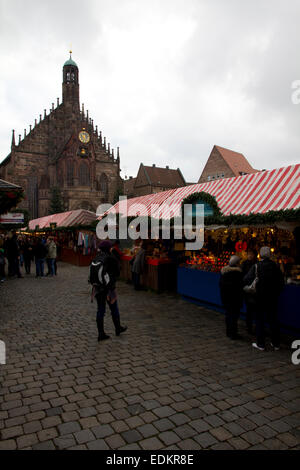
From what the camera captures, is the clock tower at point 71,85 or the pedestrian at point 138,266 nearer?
the pedestrian at point 138,266

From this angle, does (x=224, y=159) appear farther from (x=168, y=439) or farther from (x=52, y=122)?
(x=168, y=439)

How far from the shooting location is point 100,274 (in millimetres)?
5402

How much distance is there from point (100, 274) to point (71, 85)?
55.6 metres

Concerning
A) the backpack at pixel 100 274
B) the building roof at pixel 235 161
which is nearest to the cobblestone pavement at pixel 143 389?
the backpack at pixel 100 274

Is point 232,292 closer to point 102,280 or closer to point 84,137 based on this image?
point 102,280

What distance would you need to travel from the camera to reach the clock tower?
172 feet

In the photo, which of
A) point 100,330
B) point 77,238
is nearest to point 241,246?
point 100,330

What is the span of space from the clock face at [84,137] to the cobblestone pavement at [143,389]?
1733 inches

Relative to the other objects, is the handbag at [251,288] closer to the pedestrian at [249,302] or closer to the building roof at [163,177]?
the pedestrian at [249,302]

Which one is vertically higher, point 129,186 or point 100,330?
point 129,186

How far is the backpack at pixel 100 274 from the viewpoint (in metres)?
5.39

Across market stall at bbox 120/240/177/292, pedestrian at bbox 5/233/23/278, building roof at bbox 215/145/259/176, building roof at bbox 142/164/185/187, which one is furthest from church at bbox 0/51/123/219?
market stall at bbox 120/240/177/292
